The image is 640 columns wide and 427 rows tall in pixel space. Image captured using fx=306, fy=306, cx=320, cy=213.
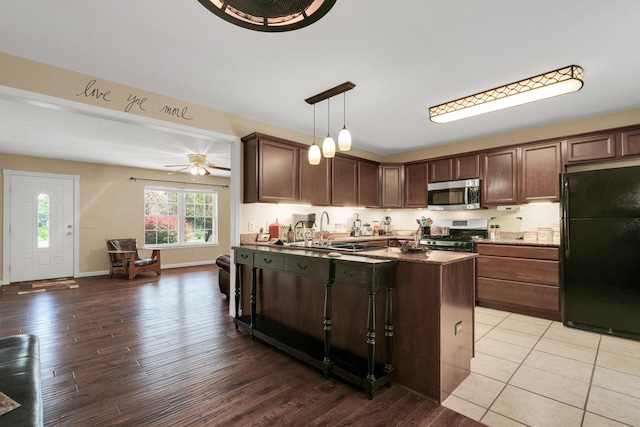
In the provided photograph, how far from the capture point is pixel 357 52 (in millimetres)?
2371

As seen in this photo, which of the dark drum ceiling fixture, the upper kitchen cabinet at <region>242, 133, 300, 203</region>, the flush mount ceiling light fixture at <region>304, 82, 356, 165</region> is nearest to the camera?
the dark drum ceiling fixture

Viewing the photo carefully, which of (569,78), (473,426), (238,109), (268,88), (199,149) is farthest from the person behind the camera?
(199,149)

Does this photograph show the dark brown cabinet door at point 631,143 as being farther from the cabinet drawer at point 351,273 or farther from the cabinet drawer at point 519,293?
the cabinet drawer at point 351,273

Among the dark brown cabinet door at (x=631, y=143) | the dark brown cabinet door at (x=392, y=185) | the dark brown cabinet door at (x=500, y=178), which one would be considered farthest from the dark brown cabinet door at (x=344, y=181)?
the dark brown cabinet door at (x=631, y=143)

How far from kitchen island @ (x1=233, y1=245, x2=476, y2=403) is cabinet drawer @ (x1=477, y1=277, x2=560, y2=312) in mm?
1937

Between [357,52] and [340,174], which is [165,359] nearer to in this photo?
[357,52]

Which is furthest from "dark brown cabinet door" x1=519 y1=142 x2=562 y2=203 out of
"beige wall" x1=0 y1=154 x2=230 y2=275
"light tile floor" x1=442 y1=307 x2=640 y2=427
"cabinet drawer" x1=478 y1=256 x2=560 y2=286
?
"beige wall" x1=0 y1=154 x2=230 y2=275

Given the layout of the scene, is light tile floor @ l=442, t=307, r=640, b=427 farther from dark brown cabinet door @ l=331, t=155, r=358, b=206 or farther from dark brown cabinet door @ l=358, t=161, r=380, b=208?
dark brown cabinet door @ l=358, t=161, r=380, b=208

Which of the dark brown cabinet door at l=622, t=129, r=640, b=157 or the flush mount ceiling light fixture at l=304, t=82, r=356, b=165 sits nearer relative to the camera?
the flush mount ceiling light fixture at l=304, t=82, r=356, b=165

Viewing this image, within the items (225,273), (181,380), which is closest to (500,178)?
(225,273)

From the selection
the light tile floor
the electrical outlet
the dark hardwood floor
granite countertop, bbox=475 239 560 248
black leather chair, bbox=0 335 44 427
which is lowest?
the light tile floor

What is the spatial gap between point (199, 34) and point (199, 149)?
3.61m

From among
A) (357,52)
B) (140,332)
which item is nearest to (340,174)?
(357,52)

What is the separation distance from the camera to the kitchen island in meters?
2.06
